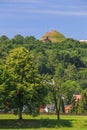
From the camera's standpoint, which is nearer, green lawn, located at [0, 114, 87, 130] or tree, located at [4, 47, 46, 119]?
green lawn, located at [0, 114, 87, 130]

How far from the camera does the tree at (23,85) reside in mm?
58938

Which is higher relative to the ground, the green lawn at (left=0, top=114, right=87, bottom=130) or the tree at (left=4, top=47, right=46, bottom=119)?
the tree at (left=4, top=47, right=46, bottom=119)

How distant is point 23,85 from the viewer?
5934cm

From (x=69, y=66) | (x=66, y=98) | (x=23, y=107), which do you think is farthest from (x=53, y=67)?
(x=23, y=107)

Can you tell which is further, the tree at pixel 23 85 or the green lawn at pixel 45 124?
the tree at pixel 23 85

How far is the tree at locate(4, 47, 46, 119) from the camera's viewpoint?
193 ft

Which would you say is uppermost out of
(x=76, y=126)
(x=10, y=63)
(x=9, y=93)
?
(x=10, y=63)

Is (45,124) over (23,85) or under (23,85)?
under

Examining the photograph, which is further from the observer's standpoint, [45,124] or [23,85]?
[23,85]

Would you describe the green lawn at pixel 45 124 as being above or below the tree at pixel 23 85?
below

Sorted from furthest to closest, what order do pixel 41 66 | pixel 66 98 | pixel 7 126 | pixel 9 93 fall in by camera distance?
pixel 41 66 → pixel 66 98 → pixel 9 93 → pixel 7 126

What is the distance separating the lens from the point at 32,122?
55.4m

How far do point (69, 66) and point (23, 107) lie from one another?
127 meters

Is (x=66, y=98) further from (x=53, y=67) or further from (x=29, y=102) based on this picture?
(x=53, y=67)
